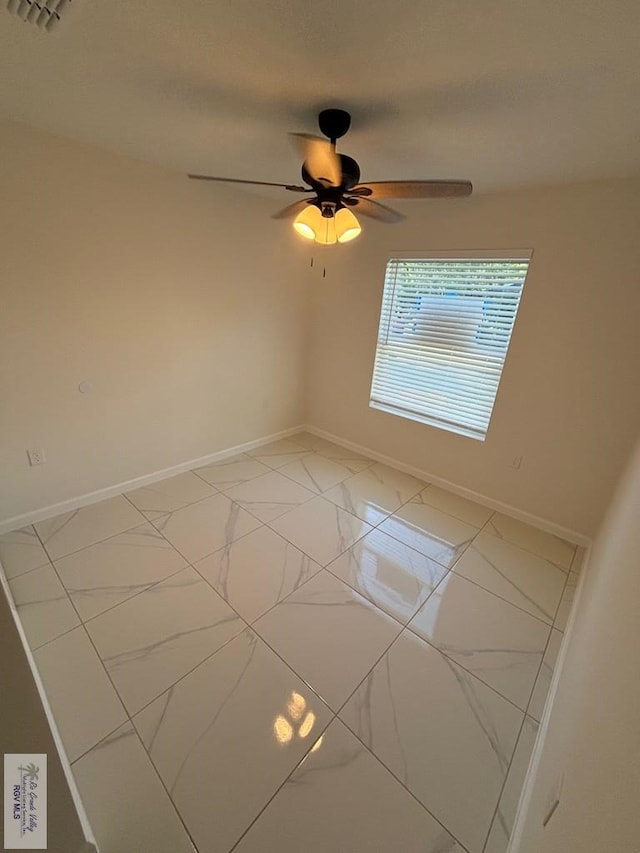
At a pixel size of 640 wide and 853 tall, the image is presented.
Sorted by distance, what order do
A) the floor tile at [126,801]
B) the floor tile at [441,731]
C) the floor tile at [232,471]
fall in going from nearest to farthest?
the floor tile at [126,801] → the floor tile at [441,731] → the floor tile at [232,471]

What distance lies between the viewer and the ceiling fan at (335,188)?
1342 mm

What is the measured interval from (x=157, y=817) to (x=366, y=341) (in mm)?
3186

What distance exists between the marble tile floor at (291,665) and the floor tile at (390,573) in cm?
1

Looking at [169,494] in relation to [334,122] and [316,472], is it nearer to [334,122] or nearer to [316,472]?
[316,472]

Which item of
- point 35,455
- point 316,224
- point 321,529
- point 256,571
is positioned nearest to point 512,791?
point 256,571

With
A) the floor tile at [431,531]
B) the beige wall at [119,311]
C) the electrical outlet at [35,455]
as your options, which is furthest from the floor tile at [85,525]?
the floor tile at [431,531]

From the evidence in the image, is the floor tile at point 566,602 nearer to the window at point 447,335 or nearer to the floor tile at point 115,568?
the window at point 447,335

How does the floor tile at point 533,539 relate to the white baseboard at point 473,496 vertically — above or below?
below

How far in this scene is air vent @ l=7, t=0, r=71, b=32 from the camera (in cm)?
101

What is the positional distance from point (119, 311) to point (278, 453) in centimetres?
187

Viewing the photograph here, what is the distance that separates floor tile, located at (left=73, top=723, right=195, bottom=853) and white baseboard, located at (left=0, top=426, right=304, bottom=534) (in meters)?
1.64

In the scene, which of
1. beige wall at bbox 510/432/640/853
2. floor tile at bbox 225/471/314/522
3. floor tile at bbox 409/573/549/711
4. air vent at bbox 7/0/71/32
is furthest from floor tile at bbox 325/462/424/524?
air vent at bbox 7/0/71/32

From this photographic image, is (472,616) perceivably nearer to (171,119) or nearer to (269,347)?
(269,347)

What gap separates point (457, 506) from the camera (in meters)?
2.81
